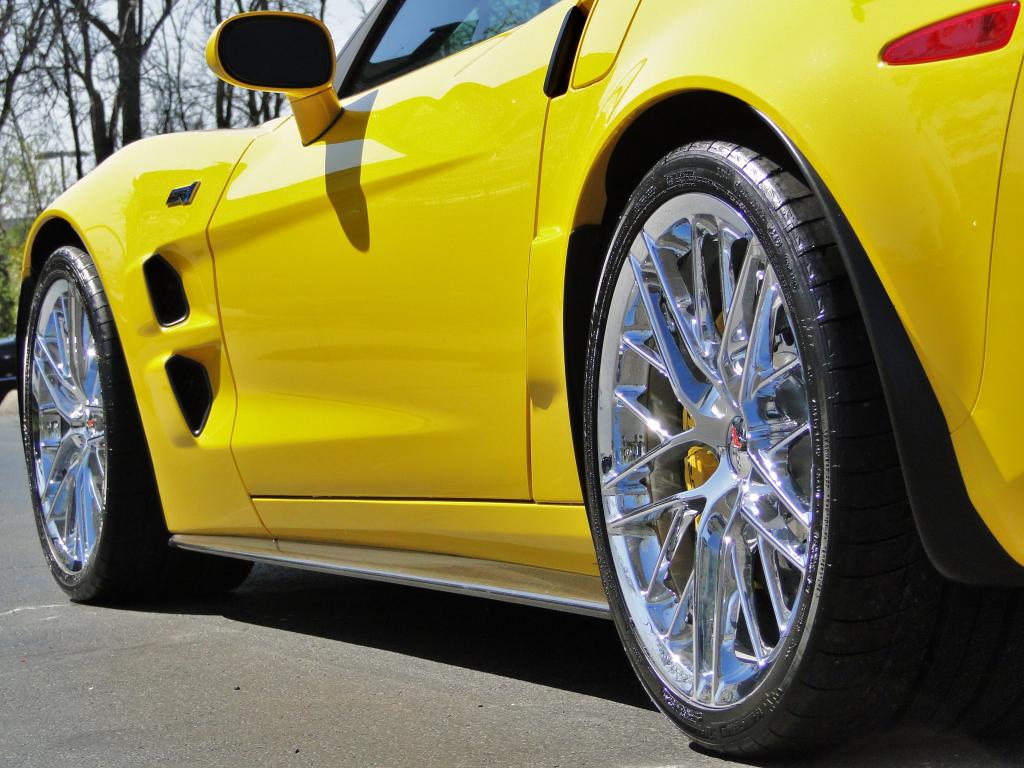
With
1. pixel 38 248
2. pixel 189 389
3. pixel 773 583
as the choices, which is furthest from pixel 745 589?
pixel 38 248

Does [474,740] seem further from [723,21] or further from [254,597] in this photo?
[254,597]

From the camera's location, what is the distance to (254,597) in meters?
4.12

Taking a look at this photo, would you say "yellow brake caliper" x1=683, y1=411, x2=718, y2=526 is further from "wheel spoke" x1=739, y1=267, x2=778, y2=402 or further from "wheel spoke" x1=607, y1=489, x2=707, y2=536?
"wheel spoke" x1=739, y1=267, x2=778, y2=402

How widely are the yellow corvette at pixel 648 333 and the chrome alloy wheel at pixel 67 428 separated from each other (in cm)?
36

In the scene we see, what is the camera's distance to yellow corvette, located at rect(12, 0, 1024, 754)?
170cm

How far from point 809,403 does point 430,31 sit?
61.2 inches

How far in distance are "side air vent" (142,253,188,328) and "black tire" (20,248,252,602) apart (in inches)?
8.4

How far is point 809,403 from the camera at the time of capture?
1.88m

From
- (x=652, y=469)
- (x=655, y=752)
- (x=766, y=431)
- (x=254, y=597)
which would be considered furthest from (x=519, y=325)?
(x=254, y=597)

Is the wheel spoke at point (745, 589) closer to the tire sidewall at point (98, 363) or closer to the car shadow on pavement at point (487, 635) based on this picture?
the car shadow on pavement at point (487, 635)

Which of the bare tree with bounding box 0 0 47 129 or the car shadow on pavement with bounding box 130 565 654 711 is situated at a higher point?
the bare tree with bounding box 0 0 47 129

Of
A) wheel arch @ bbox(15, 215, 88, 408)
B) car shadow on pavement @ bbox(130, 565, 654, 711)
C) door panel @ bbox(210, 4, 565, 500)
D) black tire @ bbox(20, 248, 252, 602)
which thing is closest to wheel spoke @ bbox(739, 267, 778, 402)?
door panel @ bbox(210, 4, 565, 500)

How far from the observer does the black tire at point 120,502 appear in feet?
12.6

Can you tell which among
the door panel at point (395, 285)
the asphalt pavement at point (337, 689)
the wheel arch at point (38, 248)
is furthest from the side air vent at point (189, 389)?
the wheel arch at point (38, 248)
